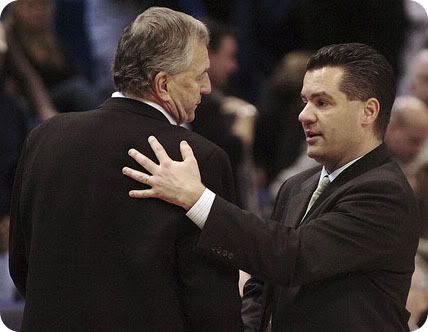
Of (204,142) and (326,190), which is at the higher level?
(204,142)

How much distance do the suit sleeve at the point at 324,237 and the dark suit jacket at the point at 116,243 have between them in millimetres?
68

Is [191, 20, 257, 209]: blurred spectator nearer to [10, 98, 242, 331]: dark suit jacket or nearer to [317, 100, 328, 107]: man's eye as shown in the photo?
[317, 100, 328, 107]: man's eye

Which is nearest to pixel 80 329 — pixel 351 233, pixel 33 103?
pixel 351 233

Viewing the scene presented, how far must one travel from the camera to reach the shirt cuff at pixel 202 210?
8.73 ft

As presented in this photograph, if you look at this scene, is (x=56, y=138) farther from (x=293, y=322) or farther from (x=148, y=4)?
(x=148, y=4)

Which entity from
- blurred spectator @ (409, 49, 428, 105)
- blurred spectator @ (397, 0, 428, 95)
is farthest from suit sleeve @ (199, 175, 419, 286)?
blurred spectator @ (397, 0, 428, 95)

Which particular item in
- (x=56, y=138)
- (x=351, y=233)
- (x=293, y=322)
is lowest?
(x=293, y=322)

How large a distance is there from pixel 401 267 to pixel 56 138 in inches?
41.3

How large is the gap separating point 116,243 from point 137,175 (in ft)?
0.62

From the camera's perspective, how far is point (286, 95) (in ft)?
19.4

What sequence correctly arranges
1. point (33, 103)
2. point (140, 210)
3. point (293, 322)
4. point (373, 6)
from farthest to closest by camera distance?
point (373, 6), point (33, 103), point (293, 322), point (140, 210)

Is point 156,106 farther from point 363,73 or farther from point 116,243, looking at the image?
point 363,73

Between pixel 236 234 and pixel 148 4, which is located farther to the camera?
pixel 148 4

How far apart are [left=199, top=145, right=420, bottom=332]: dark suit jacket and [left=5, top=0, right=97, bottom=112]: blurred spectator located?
285 centimetres
